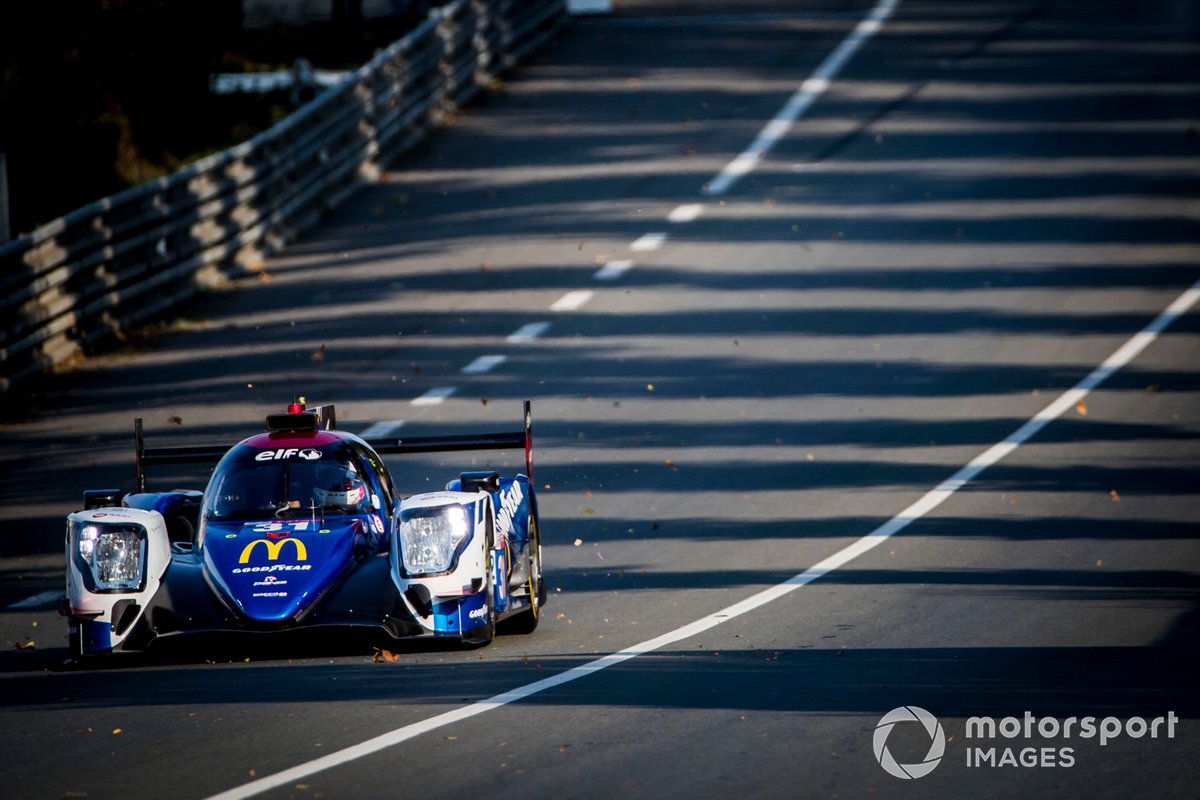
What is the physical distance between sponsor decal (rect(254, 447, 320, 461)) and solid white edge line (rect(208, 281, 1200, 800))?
7.69ft

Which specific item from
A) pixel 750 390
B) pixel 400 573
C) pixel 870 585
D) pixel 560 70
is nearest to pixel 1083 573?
pixel 870 585

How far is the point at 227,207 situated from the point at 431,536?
13.5 m

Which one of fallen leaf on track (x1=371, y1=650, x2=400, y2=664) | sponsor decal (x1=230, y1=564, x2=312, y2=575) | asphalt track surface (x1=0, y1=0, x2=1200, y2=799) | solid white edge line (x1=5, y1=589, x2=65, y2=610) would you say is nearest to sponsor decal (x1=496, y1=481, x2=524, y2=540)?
asphalt track surface (x1=0, y1=0, x2=1200, y2=799)

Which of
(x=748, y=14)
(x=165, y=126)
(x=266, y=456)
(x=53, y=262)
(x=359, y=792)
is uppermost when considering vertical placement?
(x=748, y=14)

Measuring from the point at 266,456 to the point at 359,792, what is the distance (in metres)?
4.27

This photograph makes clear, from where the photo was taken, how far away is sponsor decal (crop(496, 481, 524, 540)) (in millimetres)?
11387

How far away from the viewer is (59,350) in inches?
786

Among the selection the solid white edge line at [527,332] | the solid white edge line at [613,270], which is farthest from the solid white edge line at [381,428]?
the solid white edge line at [613,270]

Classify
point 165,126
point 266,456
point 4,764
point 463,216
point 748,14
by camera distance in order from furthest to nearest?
point 748,14, point 165,126, point 463,216, point 266,456, point 4,764

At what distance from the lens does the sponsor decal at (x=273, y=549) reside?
1038cm

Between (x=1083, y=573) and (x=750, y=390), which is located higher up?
(x=750, y=390)

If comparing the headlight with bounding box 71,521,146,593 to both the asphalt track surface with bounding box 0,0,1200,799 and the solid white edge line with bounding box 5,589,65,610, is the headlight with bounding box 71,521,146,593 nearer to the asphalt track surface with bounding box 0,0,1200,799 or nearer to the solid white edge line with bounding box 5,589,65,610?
the asphalt track surface with bounding box 0,0,1200,799

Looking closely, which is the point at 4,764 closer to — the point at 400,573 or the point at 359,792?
the point at 359,792

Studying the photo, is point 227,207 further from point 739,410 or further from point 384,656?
point 384,656
